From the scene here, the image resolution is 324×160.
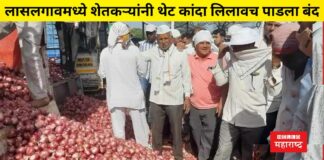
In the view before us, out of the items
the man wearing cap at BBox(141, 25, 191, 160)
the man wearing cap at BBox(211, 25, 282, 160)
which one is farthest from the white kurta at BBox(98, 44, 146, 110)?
the man wearing cap at BBox(211, 25, 282, 160)

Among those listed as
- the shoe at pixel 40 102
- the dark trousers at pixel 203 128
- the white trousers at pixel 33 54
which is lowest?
the dark trousers at pixel 203 128

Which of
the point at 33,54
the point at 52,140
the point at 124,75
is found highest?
Result: the point at 33,54

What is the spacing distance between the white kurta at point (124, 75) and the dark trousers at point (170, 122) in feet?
0.78

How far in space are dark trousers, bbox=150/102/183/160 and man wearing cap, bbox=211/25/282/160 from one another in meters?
0.80

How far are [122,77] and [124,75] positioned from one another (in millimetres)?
33

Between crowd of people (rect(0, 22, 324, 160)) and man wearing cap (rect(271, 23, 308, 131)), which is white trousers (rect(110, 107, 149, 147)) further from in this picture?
man wearing cap (rect(271, 23, 308, 131))

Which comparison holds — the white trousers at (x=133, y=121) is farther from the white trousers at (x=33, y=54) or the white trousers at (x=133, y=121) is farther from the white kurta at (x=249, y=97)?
the white kurta at (x=249, y=97)

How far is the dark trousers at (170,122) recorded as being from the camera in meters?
4.54

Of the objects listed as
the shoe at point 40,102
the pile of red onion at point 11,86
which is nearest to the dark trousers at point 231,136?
the shoe at point 40,102

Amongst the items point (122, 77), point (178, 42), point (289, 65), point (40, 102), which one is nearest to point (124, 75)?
point (122, 77)

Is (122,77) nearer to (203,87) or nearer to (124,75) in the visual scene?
(124,75)

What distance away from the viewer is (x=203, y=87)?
457 cm

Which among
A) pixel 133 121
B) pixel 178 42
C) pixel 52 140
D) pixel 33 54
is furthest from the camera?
pixel 178 42

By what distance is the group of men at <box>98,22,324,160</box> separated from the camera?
3.74 metres
